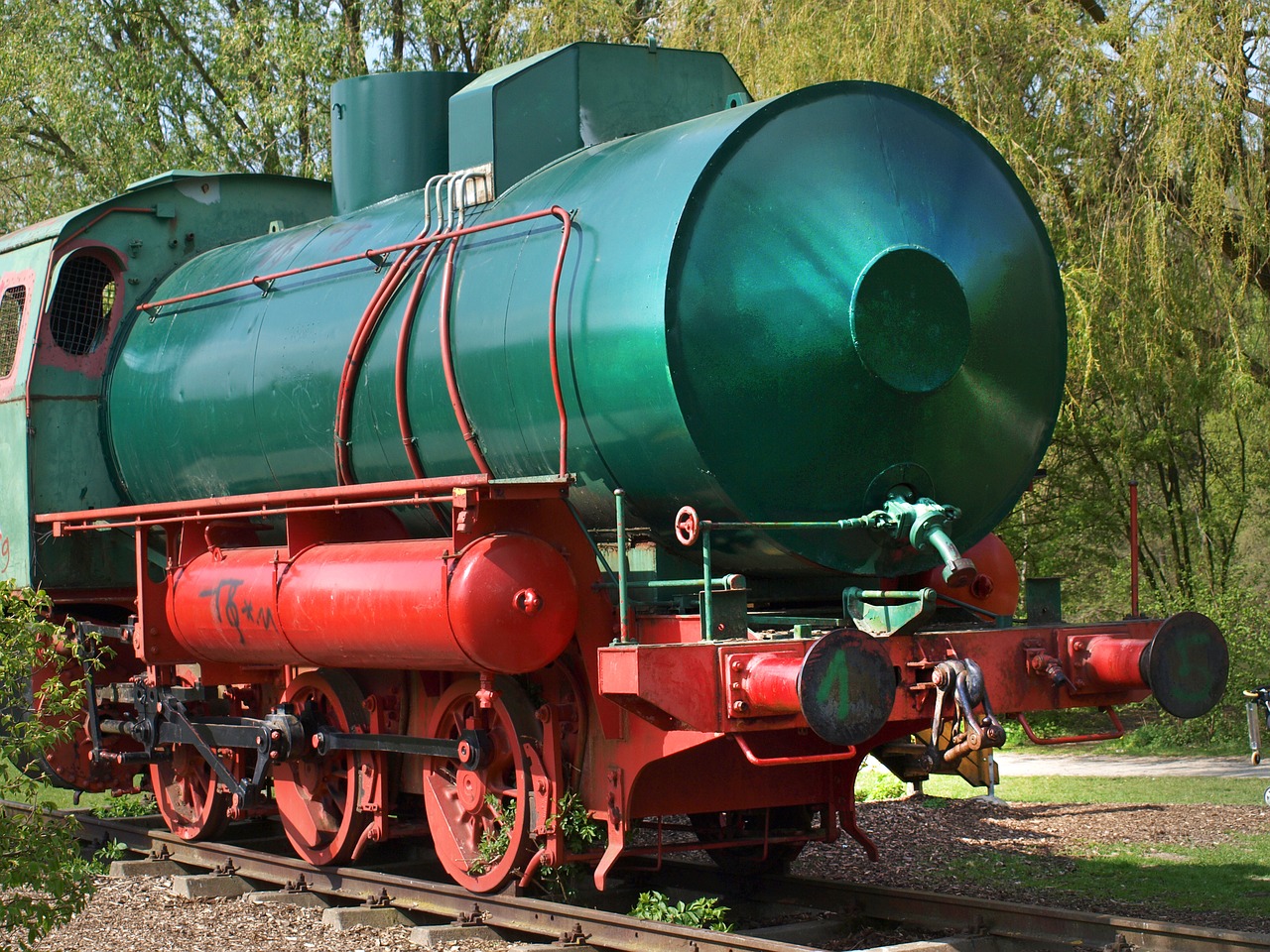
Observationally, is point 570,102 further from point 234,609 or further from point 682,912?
point 682,912

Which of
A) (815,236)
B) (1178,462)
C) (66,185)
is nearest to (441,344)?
(815,236)

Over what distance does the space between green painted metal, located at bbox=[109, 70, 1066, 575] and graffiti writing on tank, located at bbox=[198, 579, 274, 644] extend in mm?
995

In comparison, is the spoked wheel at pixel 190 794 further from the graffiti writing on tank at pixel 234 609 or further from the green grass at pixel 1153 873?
the green grass at pixel 1153 873

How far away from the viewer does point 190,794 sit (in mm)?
9320

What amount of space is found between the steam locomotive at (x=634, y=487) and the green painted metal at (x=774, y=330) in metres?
0.02

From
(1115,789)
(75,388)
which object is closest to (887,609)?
(75,388)

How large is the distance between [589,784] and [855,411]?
1948 millimetres

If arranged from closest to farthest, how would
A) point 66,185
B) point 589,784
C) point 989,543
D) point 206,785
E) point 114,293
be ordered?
point 589,784, point 989,543, point 206,785, point 114,293, point 66,185

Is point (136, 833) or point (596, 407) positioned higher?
point (596, 407)

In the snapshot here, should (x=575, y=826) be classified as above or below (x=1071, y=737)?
below

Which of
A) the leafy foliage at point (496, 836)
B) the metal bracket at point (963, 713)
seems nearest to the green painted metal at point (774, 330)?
the metal bracket at point (963, 713)

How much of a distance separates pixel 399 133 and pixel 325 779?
3656 millimetres

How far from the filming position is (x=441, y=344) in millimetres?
6988

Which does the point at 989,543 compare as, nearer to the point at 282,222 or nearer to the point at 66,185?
the point at 282,222
